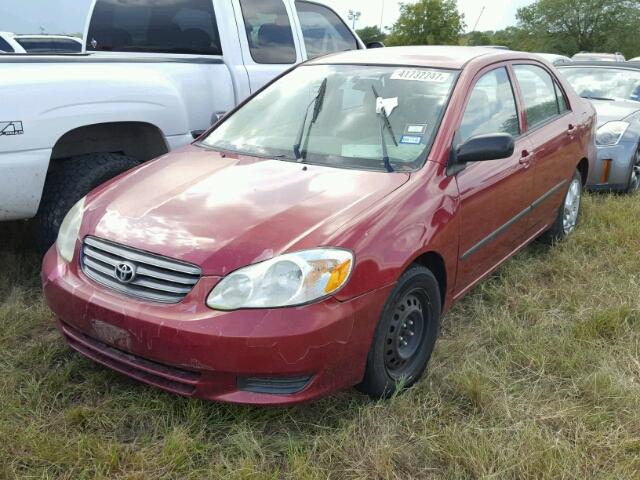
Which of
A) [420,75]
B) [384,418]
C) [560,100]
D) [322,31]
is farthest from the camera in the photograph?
[322,31]

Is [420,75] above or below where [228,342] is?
above

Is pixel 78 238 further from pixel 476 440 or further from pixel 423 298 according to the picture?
pixel 476 440

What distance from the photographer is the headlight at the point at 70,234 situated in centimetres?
287

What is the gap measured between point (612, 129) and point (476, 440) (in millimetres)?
4807

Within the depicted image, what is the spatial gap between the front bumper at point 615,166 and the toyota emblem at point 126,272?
4949 millimetres

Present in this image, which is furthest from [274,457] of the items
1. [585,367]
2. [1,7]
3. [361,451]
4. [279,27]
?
[1,7]

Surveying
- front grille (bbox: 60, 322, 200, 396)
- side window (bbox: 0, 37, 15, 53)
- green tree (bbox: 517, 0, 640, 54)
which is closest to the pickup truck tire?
front grille (bbox: 60, 322, 200, 396)

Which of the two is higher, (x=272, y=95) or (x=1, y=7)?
(x=1, y=7)

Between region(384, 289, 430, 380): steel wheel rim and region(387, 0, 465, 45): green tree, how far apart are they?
54944mm

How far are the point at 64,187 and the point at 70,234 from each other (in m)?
1.03

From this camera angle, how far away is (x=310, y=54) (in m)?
5.64

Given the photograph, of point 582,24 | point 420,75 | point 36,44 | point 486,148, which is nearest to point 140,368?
point 486,148

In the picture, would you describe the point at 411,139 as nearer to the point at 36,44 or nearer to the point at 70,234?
the point at 70,234

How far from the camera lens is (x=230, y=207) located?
2760 millimetres
